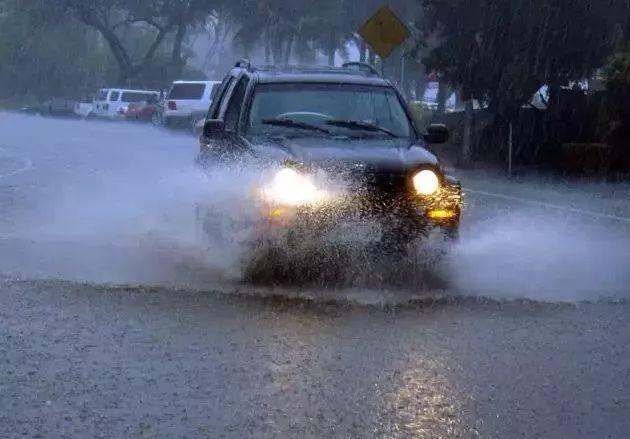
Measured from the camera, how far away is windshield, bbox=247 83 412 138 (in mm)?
10211

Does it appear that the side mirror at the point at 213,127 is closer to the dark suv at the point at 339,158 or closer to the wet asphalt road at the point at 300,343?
the dark suv at the point at 339,158

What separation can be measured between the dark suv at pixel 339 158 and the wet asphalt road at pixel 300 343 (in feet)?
1.72


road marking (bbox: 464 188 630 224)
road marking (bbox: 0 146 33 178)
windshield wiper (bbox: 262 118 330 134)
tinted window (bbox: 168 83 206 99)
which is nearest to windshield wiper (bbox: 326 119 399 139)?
windshield wiper (bbox: 262 118 330 134)

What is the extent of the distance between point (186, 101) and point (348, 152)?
3116 centimetres

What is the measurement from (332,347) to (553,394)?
155 centimetres

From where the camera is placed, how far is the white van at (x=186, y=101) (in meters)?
39.4

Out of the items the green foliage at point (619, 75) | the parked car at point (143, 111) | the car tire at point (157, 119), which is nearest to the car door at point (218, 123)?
the green foliage at point (619, 75)

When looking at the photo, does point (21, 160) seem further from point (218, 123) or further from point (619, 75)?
point (218, 123)

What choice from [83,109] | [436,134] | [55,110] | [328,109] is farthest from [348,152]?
[55,110]

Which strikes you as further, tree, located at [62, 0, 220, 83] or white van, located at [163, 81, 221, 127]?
tree, located at [62, 0, 220, 83]

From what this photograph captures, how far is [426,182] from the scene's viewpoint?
918cm

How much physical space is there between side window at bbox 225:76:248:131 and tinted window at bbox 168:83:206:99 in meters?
28.8

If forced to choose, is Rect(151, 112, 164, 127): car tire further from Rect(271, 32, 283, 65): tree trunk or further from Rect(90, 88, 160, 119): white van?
Rect(271, 32, 283, 65): tree trunk

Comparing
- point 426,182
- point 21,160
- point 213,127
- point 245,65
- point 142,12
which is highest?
point 142,12
